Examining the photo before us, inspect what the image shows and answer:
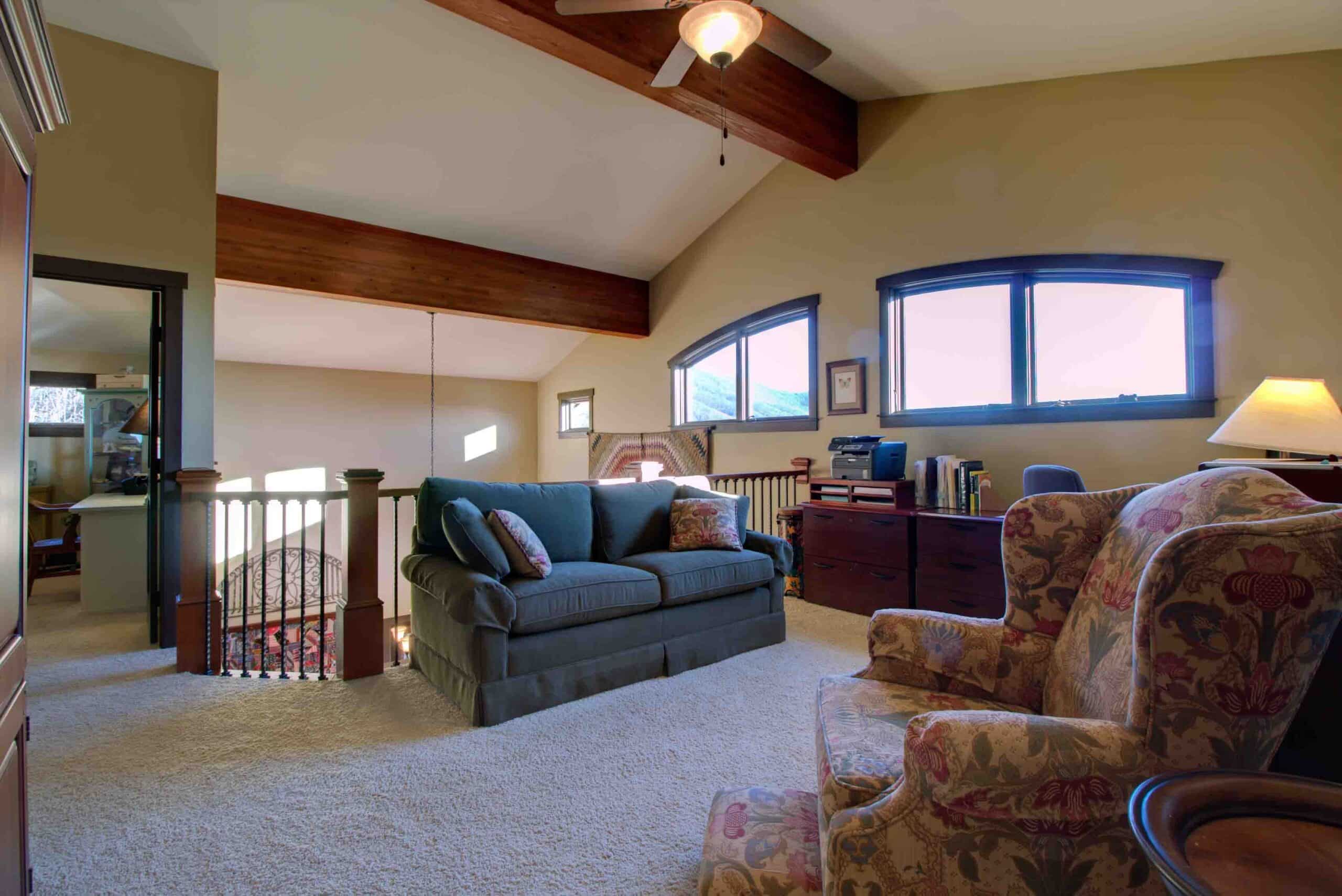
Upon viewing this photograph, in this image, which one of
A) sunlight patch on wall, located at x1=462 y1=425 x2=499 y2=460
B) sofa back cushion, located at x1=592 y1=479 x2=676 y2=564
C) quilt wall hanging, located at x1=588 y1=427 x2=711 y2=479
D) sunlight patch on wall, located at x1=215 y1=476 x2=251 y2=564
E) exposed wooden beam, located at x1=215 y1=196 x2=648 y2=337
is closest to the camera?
sofa back cushion, located at x1=592 y1=479 x2=676 y2=564

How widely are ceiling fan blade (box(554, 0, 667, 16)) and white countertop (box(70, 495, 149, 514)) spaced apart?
12.3 feet

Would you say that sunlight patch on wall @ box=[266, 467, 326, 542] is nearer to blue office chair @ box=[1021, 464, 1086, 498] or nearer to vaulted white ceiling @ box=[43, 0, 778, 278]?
vaulted white ceiling @ box=[43, 0, 778, 278]

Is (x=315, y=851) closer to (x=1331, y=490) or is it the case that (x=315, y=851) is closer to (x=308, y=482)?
(x=1331, y=490)

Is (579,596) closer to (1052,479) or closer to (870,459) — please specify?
(1052,479)

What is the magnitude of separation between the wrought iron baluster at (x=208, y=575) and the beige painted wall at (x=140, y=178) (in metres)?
0.56

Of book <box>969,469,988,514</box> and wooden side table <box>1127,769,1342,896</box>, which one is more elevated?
book <box>969,469,988,514</box>

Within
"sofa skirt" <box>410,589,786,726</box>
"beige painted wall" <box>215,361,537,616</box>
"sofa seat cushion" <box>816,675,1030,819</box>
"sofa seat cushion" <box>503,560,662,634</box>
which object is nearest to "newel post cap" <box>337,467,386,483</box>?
"sofa skirt" <box>410,589,786,726</box>

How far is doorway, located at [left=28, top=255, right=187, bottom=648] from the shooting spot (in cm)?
321

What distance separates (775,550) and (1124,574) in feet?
6.76

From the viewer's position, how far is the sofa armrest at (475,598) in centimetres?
226

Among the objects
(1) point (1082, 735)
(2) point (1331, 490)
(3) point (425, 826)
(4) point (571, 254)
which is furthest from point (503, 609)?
(4) point (571, 254)

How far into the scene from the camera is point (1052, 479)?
280 cm

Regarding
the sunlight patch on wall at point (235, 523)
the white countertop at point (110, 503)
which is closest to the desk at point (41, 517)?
the white countertop at point (110, 503)

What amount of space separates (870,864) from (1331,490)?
6.38 feet
